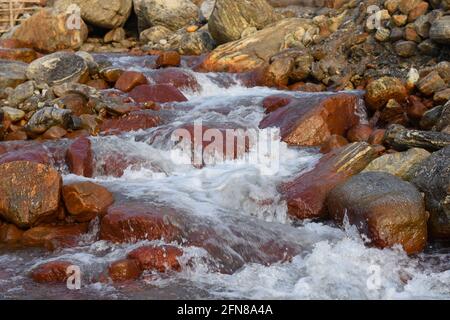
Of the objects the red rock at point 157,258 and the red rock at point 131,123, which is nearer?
the red rock at point 157,258

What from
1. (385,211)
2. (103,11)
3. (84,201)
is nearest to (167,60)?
(103,11)

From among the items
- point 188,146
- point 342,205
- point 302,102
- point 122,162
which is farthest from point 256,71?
point 342,205

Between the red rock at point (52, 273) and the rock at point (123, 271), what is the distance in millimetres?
409

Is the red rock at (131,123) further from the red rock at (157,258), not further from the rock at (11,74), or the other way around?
the red rock at (157,258)

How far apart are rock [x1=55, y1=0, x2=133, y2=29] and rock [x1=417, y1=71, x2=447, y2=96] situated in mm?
13883

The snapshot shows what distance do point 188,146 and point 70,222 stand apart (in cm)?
272

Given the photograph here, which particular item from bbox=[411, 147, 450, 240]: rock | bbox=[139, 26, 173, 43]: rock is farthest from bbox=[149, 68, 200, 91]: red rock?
bbox=[411, 147, 450, 240]: rock

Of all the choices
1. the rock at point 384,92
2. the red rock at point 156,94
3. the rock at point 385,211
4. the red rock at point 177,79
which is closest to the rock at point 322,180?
the rock at point 385,211

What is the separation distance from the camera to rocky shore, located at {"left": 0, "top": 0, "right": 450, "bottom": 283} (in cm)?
562

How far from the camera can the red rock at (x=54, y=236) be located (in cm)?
564

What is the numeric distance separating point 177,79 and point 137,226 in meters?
7.42

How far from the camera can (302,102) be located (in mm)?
9453

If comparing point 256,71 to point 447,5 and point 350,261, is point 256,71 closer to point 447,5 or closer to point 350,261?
point 447,5

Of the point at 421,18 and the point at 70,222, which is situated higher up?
the point at 421,18
